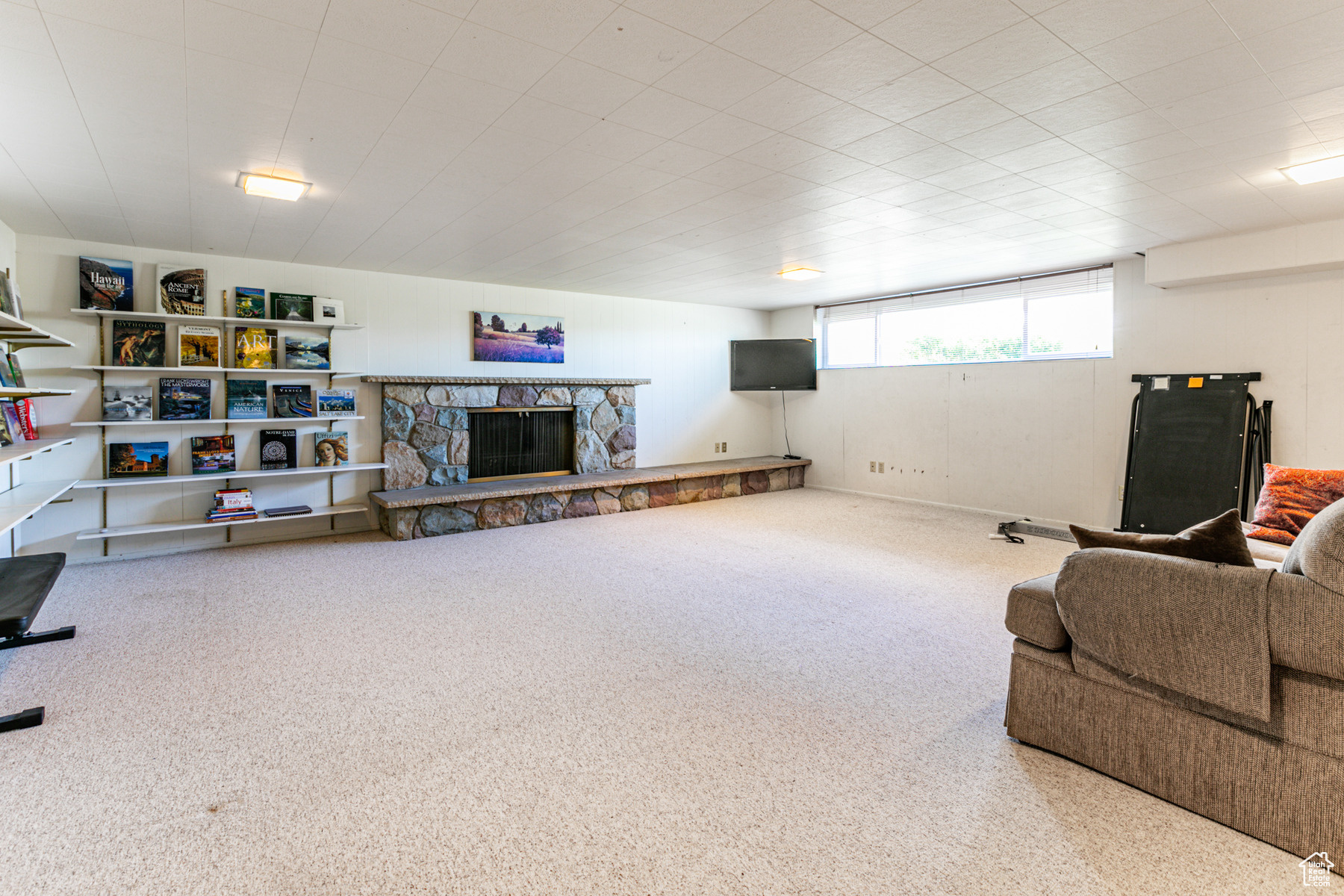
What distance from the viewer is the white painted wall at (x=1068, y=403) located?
14.3ft

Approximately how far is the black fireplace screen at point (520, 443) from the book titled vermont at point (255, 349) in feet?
5.49

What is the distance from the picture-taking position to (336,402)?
552 cm

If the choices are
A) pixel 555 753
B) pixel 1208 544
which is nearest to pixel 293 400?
pixel 555 753

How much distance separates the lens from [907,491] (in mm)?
7043

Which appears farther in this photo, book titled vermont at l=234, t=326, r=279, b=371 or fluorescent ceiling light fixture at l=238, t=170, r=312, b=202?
book titled vermont at l=234, t=326, r=279, b=371

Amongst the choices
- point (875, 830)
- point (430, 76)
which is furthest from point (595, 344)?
point (875, 830)

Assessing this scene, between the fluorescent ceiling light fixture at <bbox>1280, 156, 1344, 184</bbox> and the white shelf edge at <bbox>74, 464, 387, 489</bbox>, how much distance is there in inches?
242

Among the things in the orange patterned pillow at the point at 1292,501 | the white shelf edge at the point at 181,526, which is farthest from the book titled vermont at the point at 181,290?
the orange patterned pillow at the point at 1292,501

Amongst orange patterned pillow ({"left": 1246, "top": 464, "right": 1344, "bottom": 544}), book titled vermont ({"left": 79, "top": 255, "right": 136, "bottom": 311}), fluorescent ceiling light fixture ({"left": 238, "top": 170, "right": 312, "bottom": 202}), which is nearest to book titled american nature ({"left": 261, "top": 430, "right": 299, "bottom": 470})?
book titled vermont ({"left": 79, "top": 255, "right": 136, "bottom": 311})

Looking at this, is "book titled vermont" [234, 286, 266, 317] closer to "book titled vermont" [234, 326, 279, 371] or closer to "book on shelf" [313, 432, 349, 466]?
"book titled vermont" [234, 326, 279, 371]

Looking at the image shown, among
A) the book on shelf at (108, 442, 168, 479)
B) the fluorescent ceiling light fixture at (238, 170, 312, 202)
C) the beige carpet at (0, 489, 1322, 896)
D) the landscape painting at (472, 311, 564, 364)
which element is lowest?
the beige carpet at (0, 489, 1322, 896)

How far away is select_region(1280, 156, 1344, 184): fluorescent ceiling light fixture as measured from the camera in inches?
119

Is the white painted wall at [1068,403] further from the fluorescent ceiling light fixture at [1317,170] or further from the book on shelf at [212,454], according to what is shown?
the book on shelf at [212,454]

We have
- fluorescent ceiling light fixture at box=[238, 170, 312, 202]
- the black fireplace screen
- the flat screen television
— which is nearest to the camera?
fluorescent ceiling light fixture at box=[238, 170, 312, 202]
